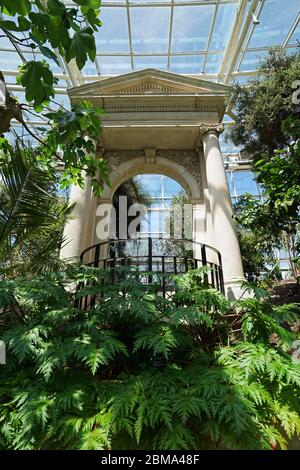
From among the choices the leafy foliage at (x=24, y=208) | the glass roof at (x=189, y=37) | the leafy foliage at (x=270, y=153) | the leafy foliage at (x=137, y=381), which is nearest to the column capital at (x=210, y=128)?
the leafy foliage at (x=270, y=153)

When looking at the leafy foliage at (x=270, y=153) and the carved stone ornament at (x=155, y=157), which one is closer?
the leafy foliage at (x=270, y=153)

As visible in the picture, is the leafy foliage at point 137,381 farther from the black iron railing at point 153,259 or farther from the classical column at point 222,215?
the classical column at point 222,215

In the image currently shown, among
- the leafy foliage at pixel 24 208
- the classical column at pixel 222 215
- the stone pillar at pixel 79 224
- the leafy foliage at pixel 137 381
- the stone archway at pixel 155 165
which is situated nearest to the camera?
the leafy foliage at pixel 137 381

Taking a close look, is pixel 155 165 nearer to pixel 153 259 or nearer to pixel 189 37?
pixel 153 259

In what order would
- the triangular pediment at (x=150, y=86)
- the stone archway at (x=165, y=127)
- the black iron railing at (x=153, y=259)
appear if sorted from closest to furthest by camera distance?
the black iron railing at (x=153, y=259)
the stone archway at (x=165, y=127)
the triangular pediment at (x=150, y=86)

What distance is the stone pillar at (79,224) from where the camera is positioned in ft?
20.4

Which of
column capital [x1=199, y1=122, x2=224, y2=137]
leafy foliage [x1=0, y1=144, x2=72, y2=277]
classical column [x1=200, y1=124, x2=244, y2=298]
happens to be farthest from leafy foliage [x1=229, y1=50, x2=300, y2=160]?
leafy foliage [x1=0, y1=144, x2=72, y2=277]

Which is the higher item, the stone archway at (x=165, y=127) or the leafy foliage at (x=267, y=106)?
the leafy foliage at (x=267, y=106)

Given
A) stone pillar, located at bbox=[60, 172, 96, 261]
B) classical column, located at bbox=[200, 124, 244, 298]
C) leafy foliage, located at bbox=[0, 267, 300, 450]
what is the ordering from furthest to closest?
stone pillar, located at bbox=[60, 172, 96, 261], classical column, located at bbox=[200, 124, 244, 298], leafy foliage, located at bbox=[0, 267, 300, 450]

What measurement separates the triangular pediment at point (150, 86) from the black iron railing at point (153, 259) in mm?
4043

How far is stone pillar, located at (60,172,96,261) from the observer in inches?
245

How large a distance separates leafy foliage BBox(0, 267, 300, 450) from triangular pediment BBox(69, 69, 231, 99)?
6.51 m

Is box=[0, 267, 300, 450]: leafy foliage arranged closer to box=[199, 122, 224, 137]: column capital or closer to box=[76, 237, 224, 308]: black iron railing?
box=[76, 237, 224, 308]: black iron railing
